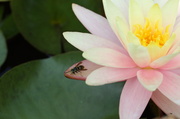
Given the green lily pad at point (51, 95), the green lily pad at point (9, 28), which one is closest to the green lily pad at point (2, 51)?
the green lily pad at point (51, 95)

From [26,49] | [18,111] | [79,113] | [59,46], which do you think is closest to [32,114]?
[18,111]

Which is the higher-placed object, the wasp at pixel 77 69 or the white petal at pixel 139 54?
the white petal at pixel 139 54

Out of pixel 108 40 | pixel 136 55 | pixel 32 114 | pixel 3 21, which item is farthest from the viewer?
pixel 3 21

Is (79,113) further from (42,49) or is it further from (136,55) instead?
(42,49)

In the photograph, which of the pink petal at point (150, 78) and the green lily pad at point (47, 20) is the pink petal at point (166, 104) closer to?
the pink petal at point (150, 78)

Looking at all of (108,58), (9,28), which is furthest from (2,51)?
(108,58)

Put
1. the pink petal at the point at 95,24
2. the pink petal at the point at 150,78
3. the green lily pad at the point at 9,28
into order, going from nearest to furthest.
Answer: the pink petal at the point at 150,78, the pink petal at the point at 95,24, the green lily pad at the point at 9,28

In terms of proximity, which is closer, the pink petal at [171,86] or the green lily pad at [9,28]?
the pink petal at [171,86]
